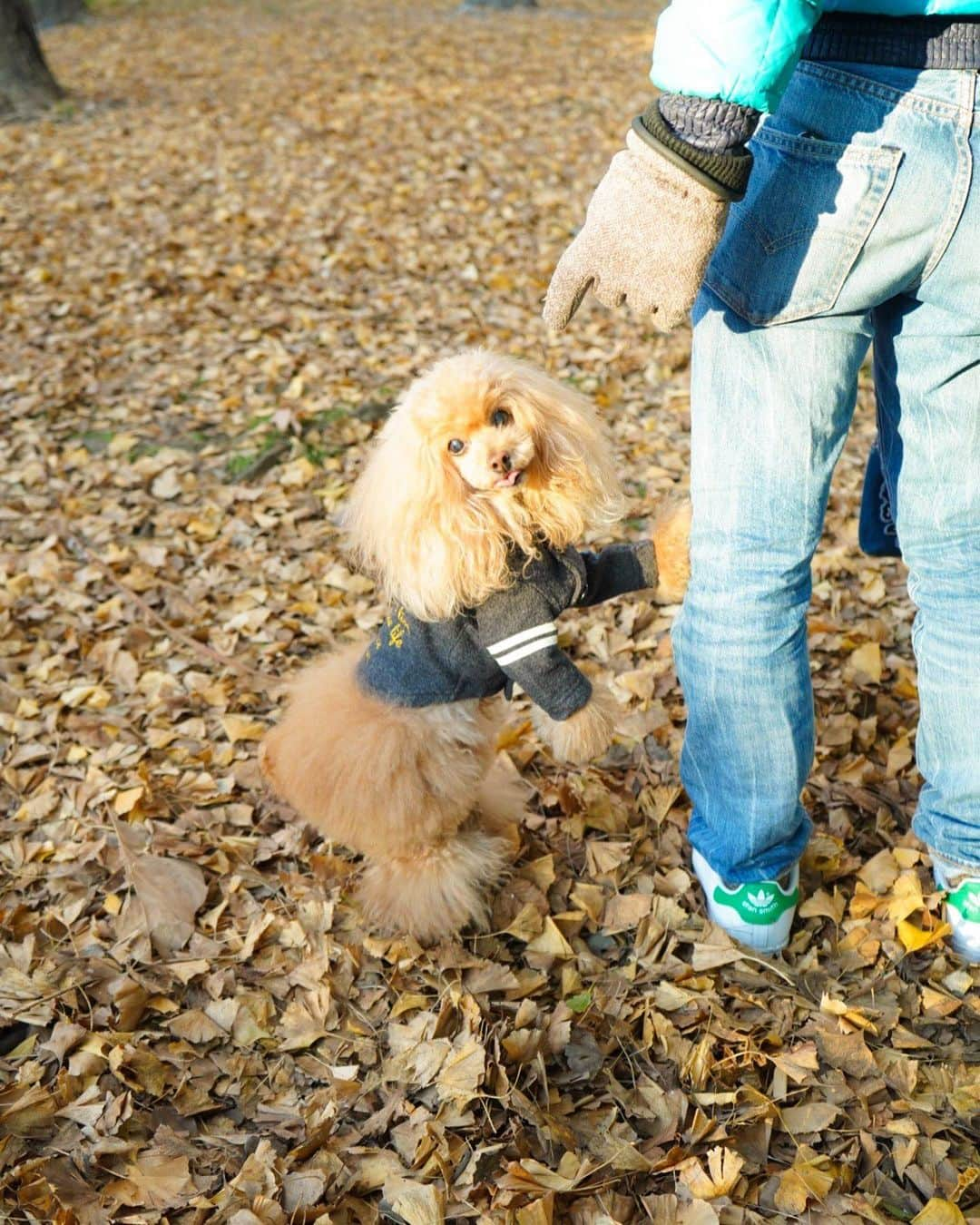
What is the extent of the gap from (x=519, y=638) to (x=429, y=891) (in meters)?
0.77

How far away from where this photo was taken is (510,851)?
277 cm

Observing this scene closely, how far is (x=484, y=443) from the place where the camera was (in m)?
1.99

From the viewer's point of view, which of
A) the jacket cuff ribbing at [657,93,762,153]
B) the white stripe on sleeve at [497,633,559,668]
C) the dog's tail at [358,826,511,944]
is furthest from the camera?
the dog's tail at [358,826,511,944]

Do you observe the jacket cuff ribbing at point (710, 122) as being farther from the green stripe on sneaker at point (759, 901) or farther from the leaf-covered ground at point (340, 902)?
the leaf-covered ground at point (340, 902)

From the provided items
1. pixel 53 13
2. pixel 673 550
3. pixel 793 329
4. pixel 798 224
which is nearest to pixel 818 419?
pixel 793 329

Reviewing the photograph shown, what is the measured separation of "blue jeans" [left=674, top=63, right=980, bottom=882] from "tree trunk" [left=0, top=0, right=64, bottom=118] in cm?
949

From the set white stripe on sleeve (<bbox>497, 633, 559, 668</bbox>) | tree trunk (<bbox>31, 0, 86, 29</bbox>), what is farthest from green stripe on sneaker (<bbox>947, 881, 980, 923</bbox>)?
tree trunk (<bbox>31, 0, 86, 29</bbox>)

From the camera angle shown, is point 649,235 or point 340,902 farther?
point 340,902

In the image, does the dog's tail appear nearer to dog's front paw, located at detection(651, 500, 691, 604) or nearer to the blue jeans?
the blue jeans

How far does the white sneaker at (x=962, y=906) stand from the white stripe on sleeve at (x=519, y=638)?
1.10 m

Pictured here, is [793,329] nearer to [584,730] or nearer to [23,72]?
[584,730]

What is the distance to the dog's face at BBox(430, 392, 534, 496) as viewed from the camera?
1979 mm

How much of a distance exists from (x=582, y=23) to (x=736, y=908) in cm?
1389

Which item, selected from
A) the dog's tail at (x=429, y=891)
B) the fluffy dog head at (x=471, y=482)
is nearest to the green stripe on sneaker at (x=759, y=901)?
the dog's tail at (x=429, y=891)
